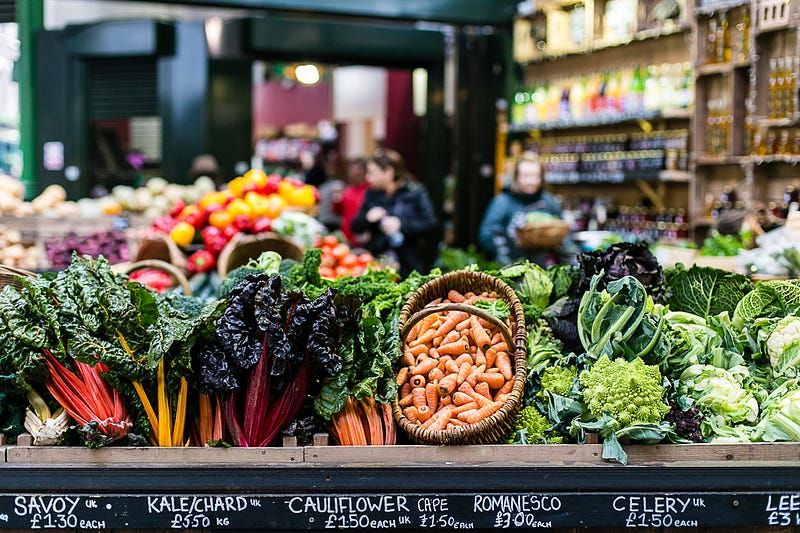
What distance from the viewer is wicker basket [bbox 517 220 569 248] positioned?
7.00 metres

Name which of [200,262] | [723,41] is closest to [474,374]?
[200,262]

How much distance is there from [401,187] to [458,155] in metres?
4.01

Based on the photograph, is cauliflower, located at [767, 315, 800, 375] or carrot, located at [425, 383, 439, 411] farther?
cauliflower, located at [767, 315, 800, 375]

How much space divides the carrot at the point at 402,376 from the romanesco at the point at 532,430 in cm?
40

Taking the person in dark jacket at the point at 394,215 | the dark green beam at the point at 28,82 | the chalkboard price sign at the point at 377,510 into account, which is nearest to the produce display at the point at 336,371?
the chalkboard price sign at the point at 377,510

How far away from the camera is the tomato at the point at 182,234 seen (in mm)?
5812

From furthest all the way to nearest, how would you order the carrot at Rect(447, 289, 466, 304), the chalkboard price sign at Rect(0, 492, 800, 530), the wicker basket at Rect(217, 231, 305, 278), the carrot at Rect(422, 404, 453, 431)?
the wicker basket at Rect(217, 231, 305, 278), the carrot at Rect(447, 289, 466, 304), the carrot at Rect(422, 404, 453, 431), the chalkboard price sign at Rect(0, 492, 800, 530)

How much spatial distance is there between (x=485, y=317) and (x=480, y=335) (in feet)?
0.26

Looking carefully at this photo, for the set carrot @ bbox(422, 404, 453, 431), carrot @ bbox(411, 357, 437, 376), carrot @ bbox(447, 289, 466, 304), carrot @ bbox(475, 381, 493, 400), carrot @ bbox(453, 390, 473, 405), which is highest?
carrot @ bbox(447, 289, 466, 304)

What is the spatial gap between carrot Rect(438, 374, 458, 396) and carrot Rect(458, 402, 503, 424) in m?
0.12

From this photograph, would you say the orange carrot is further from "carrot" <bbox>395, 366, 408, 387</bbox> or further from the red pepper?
the red pepper

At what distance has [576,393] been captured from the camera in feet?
10.2

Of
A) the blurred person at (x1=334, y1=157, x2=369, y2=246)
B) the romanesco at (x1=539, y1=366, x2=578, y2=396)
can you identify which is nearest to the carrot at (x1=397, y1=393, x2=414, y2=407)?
the romanesco at (x1=539, y1=366, x2=578, y2=396)

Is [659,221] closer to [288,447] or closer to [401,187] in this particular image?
[401,187]
